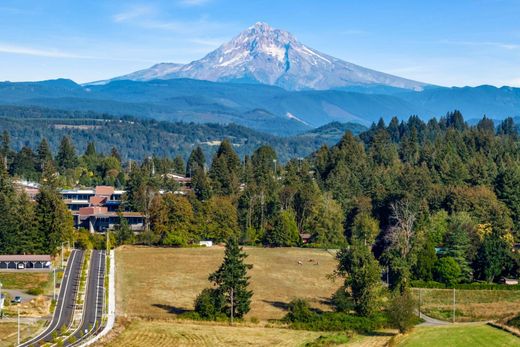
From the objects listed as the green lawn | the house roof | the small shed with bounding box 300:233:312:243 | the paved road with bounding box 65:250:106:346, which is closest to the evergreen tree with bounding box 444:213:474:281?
the small shed with bounding box 300:233:312:243

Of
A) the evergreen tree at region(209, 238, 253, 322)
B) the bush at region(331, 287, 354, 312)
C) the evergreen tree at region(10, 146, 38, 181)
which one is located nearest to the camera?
the evergreen tree at region(209, 238, 253, 322)

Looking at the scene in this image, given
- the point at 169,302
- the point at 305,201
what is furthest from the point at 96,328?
the point at 305,201

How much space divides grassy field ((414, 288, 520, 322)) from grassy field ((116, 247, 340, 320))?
928 cm

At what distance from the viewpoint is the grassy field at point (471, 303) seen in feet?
242

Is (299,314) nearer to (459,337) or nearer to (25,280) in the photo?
(459,337)

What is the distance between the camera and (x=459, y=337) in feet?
207

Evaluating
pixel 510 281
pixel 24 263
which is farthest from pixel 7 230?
pixel 510 281

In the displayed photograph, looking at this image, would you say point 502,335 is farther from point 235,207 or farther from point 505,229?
point 235,207

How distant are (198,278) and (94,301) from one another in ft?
48.4

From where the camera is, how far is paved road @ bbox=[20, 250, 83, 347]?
61156 mm

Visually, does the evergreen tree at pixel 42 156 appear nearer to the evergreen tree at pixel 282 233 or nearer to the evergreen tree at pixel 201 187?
the evergreen tree at pixel 201 187

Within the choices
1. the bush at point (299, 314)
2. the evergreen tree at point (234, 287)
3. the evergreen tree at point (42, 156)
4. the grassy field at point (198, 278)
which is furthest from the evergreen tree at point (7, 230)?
the evergreen tree at point (42, 156)

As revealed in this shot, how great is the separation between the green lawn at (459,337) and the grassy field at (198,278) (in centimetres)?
1202

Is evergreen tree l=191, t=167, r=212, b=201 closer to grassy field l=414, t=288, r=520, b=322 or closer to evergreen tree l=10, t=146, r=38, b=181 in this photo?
evergreen tree l=10, t=146, r=38, b=181
